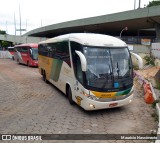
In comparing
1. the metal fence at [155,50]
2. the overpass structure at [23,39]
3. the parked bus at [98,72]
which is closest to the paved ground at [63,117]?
the parked bus at [98,72]

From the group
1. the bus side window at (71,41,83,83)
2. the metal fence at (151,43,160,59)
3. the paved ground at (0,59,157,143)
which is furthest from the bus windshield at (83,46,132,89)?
the metal fence at (151,43,160,59)

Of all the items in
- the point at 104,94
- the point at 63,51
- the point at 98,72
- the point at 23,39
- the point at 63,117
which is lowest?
the point at 63,117

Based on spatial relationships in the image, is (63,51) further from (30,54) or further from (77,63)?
(30,54)

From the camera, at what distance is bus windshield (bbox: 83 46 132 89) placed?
24.5 ft

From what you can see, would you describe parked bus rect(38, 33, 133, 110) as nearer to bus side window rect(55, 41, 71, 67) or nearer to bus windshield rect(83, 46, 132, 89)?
bus windshield rect(83, 46, 132, 89)

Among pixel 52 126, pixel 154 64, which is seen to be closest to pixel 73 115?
pixel 52 126

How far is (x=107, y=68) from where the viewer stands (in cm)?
766

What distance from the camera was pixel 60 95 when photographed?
10844 millimetres

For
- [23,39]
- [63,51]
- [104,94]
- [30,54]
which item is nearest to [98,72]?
[104,94]

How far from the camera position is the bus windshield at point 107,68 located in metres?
7.47

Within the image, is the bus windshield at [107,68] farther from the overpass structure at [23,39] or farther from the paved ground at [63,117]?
the overpass structure at [23,39]

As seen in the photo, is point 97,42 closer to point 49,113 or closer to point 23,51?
point 49,113

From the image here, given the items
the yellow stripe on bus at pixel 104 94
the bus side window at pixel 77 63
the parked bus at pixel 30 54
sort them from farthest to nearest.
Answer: the parked bus at pixel 30 54 → the bus side window at pixel 77 63 → the yellow stripe on bus at pixel 104 94

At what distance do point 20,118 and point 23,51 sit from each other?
65.6 feet
